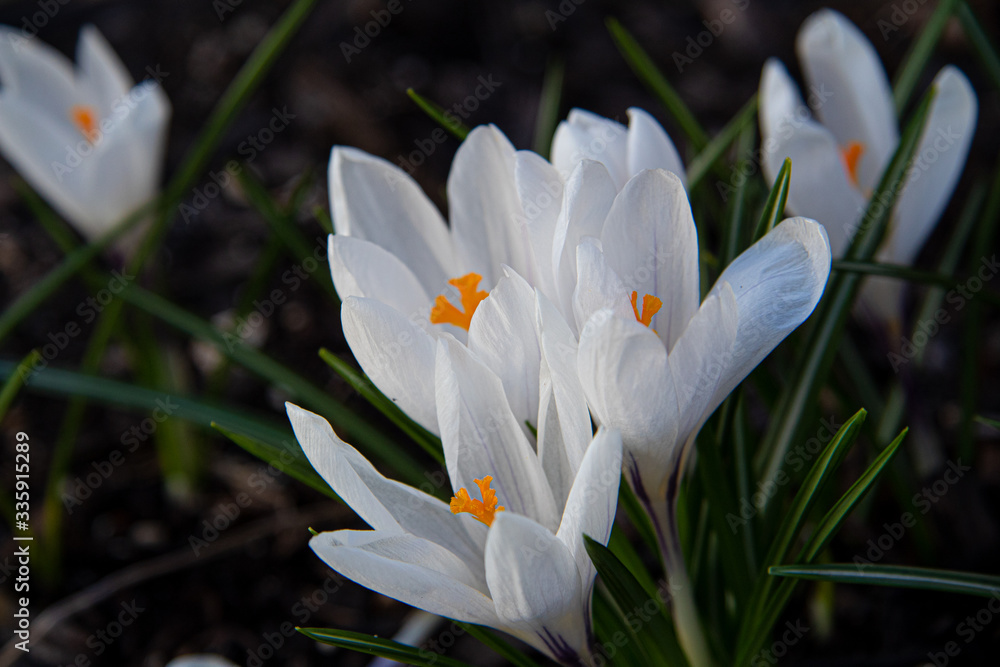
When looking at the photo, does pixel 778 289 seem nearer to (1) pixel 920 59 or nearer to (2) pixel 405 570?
(2) pixel 405 570

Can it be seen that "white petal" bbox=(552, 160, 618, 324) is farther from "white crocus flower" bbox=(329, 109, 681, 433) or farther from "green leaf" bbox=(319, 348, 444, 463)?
"green leaf" bbox=(319, 348, 444, 463)

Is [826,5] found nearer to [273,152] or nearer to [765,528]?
[273,152]

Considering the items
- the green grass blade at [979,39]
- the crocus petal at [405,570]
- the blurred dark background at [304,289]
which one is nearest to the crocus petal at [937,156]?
the green grass blade at [979,39]

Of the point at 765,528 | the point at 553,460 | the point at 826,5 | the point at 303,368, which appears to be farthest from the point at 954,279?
the point at 826,5
